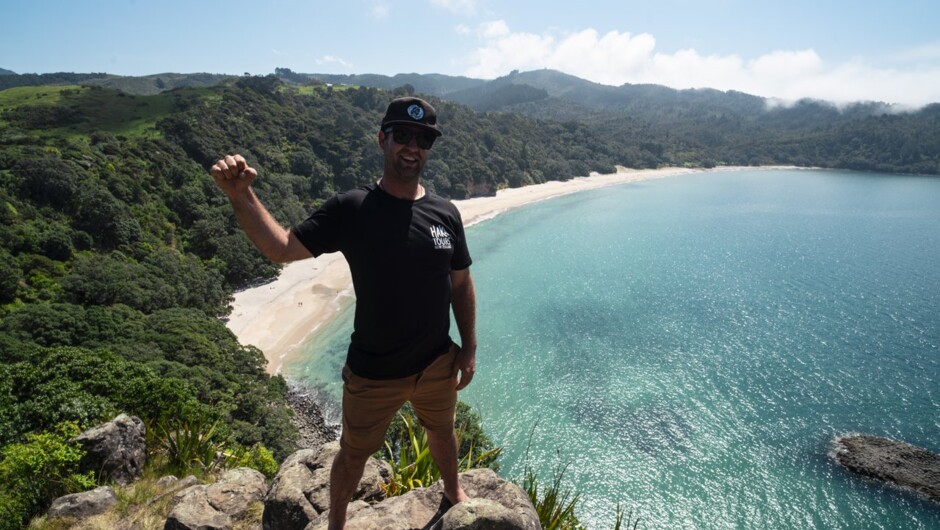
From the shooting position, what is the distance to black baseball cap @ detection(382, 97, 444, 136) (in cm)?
311

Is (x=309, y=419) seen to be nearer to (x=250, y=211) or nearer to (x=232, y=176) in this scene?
(x=250, y=211)

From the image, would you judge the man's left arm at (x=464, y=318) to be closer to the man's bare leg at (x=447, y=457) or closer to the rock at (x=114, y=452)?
the man's bare leg at (x=447, y=457)

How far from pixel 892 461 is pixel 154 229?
46.5 meters

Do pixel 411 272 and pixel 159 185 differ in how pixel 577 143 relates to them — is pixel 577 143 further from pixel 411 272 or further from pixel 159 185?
pixel 411 272

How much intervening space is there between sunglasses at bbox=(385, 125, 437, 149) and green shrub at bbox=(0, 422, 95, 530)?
586cm

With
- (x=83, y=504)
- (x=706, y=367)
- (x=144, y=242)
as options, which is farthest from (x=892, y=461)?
(x=144, y=242)

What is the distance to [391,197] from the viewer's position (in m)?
3.09

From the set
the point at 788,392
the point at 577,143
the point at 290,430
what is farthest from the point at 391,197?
the point at 577,143

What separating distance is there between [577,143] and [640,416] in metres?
109

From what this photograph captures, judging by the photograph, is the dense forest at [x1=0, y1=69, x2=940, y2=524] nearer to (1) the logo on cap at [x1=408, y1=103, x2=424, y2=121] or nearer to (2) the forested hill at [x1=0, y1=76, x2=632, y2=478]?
(2) the forested hill at [x1=0, y1=76, x2=632, y2=478]

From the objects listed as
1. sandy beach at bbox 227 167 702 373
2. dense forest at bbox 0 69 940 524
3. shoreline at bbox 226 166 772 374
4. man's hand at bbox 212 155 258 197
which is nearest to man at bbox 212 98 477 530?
man's hand at bbox 212 155 258 197

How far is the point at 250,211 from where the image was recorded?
9.04ft

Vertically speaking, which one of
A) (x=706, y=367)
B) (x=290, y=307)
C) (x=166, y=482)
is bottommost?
(x=706, y=367)

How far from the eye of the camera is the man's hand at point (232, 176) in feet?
8.70
